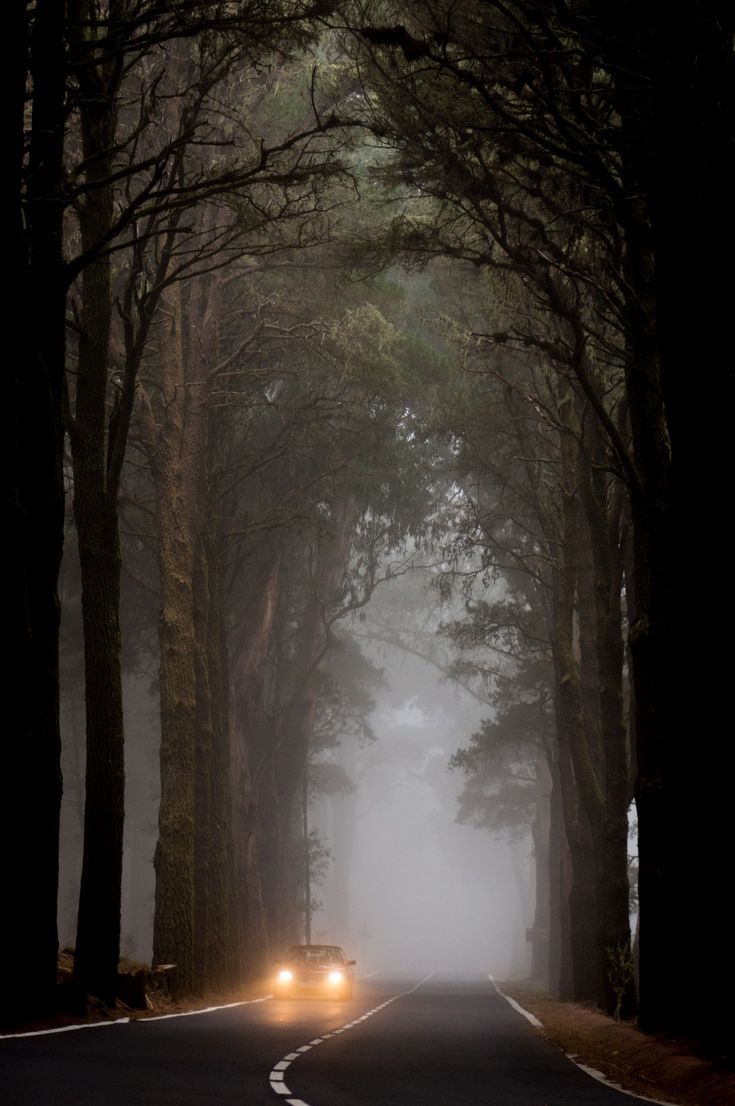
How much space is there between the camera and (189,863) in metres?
21.7

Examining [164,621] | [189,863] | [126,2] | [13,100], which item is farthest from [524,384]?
[13,100]

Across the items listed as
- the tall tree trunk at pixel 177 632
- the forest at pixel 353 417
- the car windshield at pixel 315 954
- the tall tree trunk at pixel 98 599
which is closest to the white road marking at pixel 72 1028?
the forest at pixel 353 417

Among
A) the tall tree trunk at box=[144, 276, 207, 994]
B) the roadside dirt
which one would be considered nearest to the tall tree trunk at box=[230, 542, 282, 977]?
the tall tree trunk at box=[144, 276, 207, 994]

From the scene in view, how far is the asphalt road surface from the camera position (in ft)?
28.8

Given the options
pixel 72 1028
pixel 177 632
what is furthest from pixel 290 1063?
pixel 177 632

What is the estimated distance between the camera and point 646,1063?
41.9ft

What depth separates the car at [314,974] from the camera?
28266mm

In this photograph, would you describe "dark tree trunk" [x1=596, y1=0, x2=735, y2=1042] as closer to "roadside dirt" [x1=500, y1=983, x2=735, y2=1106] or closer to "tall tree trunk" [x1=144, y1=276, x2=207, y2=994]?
"roadside dirt" [x1=500, y1=983, x2=735, y2=1106]

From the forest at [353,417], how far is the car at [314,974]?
109 cm

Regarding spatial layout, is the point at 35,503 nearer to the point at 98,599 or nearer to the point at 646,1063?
the point at 98,599

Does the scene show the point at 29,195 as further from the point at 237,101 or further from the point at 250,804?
the point at 250,804

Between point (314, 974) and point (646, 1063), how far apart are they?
56.2ft

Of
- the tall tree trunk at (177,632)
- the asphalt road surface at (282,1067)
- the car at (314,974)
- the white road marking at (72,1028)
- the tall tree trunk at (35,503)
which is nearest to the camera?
the asphalt road surface at (282,1067)

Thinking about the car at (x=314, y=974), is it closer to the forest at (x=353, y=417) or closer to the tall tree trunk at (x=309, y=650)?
the forest at (x=353, y=417)
